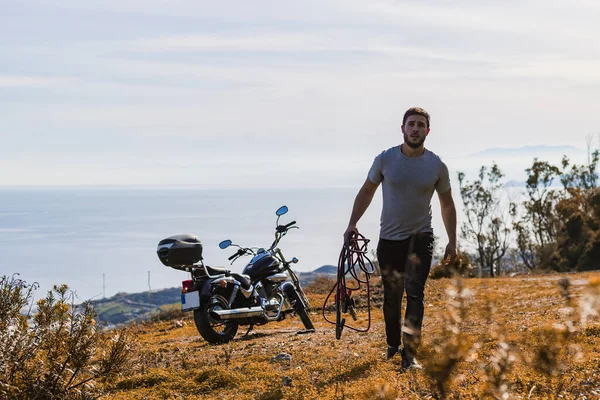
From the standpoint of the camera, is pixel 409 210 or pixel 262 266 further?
pixel 262 266

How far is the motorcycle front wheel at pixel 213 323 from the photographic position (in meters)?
9.75

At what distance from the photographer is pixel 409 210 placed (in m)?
6.83

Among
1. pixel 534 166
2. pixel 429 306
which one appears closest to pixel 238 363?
pixel 429 306

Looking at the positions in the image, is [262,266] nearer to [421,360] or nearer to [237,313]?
[237,313]

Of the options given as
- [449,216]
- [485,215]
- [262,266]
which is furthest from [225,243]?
[485,215]

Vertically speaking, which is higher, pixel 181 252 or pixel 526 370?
pixel 181 252

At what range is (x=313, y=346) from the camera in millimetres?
8984

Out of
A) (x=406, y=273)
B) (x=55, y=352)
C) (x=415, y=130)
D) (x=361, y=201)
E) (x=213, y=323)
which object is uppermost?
(x=415, y=130)

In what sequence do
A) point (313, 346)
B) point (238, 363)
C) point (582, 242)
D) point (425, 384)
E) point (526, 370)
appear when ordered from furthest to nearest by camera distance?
point (582, 242) → point (313, 346) → point (238, 363) → point (526, 370) → point (425, 384)

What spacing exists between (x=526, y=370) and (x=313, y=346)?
3.27m

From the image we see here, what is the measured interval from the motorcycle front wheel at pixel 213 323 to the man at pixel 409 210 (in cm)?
340

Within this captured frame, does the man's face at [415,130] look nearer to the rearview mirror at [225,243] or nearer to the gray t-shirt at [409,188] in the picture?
the gray t-shirt at [409,188]

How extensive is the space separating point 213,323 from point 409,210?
13.4 feet

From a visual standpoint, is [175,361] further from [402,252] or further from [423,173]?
[423,173]
